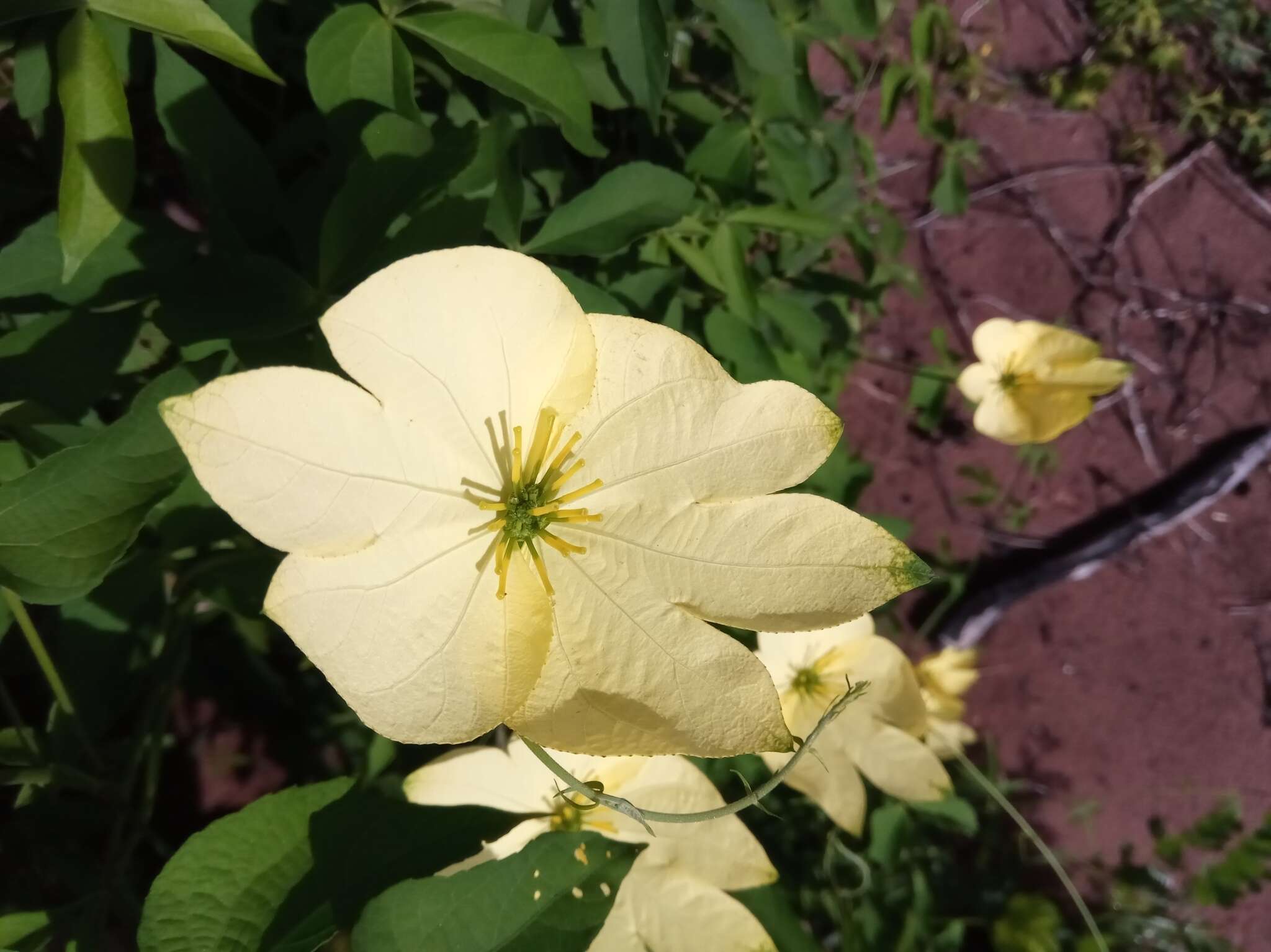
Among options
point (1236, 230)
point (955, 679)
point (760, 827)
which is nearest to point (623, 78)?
point (955, 679)

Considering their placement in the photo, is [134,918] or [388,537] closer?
[388,537]

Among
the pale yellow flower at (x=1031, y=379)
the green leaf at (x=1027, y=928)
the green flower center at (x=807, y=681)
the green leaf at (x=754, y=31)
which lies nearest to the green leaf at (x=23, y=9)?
the green leaf at (x=754, y=31)

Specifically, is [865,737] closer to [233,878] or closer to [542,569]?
[542,569]

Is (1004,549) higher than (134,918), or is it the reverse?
(134,918)

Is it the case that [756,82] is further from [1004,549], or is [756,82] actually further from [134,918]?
[1004,549]

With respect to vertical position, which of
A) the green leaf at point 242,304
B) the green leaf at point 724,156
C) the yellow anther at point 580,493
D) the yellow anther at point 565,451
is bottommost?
the yellow anther at point 580,493

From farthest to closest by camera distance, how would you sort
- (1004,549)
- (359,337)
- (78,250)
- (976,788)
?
(1004,549), (976,788), (78,250), (359,337)

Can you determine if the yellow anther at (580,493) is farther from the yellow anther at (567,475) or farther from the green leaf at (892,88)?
the green leaf at (892,88)

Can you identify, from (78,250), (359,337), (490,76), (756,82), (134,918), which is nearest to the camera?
(359,337)

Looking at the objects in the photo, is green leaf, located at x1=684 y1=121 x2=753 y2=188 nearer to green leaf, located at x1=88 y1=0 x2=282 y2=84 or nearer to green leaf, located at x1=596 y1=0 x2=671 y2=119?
green leaf, located at x1=596 y1=0 x2=671 y2=119
